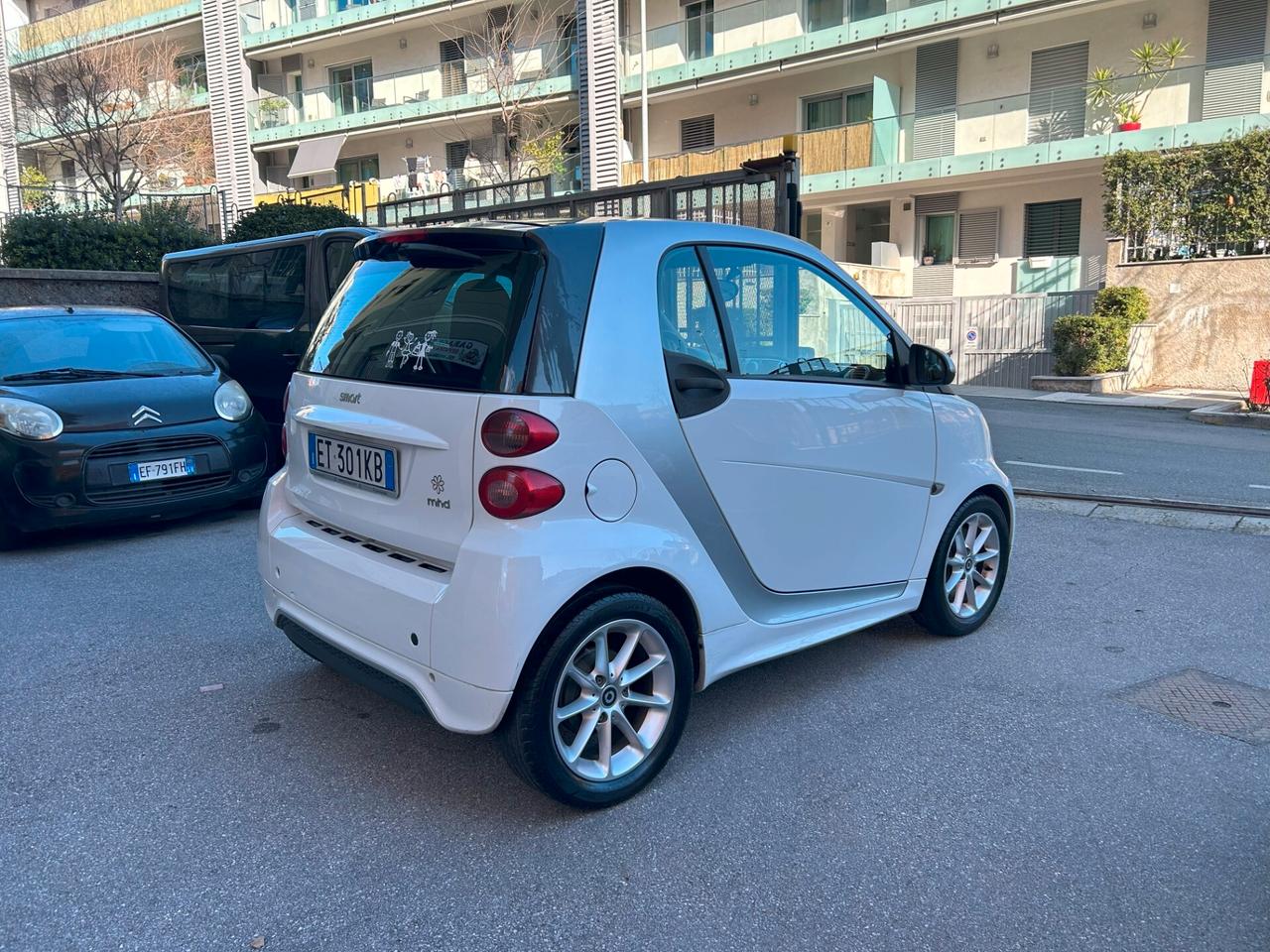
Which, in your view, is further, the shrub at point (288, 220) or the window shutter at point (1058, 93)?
the window shutter at point (1058, 93)

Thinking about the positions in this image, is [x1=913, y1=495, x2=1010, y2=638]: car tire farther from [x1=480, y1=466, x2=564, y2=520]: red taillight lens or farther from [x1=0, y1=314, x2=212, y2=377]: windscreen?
[x1=0, y1=314, x2=212, y2=377]: windscreen

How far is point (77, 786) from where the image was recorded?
10.2 feet

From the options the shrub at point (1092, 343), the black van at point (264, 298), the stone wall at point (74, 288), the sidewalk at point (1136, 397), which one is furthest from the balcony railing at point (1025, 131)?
the black van at point (264, 298)

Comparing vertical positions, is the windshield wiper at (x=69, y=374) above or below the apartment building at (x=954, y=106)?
below

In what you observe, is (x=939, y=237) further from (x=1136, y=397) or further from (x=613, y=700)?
(x=613, y=700)

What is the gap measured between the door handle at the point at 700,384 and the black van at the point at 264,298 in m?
4.62

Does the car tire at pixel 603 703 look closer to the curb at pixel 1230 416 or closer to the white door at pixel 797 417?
the white door at pixel 797 417

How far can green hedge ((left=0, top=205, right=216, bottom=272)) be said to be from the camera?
1384cm

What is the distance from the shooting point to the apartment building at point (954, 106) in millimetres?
20750

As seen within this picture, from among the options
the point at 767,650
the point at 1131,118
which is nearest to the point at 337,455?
the point at 767,650

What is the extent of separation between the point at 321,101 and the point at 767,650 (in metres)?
34.3

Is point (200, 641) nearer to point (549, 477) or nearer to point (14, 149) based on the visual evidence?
point (549, 477)

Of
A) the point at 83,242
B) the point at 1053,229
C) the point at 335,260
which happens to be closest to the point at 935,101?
the point at 1053,229

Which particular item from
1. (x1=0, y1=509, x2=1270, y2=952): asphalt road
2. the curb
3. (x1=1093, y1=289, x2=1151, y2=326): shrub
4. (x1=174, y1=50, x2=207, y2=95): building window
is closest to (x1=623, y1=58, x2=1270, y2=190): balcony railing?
(x1=1093, y1=289, x2=1151, y2=326): shrub
